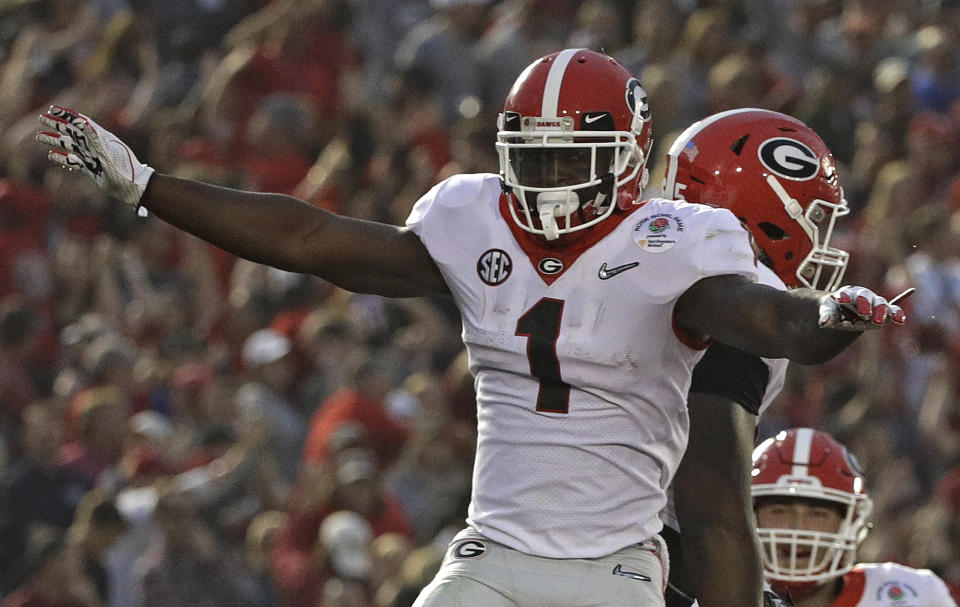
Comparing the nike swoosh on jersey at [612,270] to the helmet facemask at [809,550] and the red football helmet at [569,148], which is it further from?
the helmet facemask at [809,550]

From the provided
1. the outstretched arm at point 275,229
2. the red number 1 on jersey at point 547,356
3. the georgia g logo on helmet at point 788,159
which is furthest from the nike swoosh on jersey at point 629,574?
the georgia g logo on helmet at point 788,159

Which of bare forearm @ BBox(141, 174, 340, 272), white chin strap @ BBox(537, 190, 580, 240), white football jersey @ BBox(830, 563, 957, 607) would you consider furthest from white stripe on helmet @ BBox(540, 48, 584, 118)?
white football jersey @ BBox(830, 563, 957, 607)

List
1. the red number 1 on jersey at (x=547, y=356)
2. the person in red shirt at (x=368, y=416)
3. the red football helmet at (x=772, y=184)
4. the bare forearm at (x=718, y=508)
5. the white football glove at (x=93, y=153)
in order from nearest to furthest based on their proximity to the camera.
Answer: the red number 1 on jersey at (x=547, y=356) → the white football glove at (x=93, y=153) → the bare forearm at (x=718, y=508) → the red football helmet at (x=772, y=184) → the person in red shirt at (x=368, y=416)

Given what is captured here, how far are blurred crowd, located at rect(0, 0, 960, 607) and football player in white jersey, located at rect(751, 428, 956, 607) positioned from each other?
2.66 m

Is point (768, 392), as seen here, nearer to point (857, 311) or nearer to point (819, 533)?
point (819, 533)

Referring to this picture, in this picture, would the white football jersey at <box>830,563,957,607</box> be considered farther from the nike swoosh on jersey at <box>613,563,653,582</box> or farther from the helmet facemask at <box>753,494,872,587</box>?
the nike swoosh on jersey at <box>613,563,653,582</box>

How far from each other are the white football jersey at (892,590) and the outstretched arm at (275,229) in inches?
70.3

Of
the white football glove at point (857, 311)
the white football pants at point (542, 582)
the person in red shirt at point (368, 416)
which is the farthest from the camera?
the person in red shirt at point (368, 416)

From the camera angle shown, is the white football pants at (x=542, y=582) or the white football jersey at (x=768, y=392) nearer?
the white football pants at (x=542, y=582)

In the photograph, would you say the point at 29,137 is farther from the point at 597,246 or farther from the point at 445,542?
the point at 597,246

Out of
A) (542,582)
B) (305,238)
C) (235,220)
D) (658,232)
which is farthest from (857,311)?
(235,220)

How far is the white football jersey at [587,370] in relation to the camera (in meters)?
3.84

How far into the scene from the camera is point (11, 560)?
8.83 metres

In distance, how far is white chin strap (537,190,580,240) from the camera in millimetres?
3863
